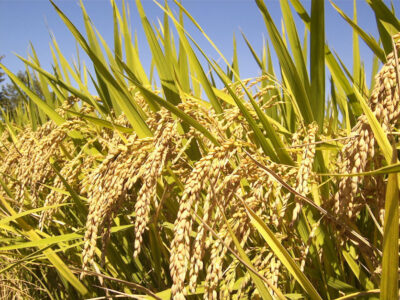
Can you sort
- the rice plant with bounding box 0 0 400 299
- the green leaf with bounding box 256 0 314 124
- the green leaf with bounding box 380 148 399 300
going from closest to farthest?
A: 1. the green leaf with bounding box 380 148 399 300
2. the rice plant with bounding box 0 0 400 299
3. the green leaf with bounding box 256 0 314 124

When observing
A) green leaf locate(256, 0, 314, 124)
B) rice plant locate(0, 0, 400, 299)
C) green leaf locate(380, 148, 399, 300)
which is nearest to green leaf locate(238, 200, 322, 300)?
rice plant locate(0, 0, 400, 299)

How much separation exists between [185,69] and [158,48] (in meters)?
0.26

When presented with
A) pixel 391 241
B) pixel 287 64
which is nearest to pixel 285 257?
pixel 391 241

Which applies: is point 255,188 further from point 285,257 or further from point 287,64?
point 287,64

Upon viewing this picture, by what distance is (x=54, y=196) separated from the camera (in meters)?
1.69

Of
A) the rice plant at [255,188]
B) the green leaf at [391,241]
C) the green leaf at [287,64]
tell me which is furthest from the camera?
the green leaf at [287,64]

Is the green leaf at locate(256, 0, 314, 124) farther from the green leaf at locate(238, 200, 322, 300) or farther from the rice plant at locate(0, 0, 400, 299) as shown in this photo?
the green leaf at locate(238, 200, 322, 300)

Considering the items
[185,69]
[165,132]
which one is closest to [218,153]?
[165,132]

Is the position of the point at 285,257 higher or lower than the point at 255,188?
lower

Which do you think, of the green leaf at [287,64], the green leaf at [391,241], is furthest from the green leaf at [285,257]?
the green leaf at [287,64]

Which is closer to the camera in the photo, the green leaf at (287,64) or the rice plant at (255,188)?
the rice plant at (255,188)

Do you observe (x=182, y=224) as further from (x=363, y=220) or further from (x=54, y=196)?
(x=54, y=196)

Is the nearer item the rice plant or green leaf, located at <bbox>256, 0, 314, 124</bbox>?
the rice plant

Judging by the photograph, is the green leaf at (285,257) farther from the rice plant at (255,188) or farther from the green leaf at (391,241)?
the green leaf at (391,241)
